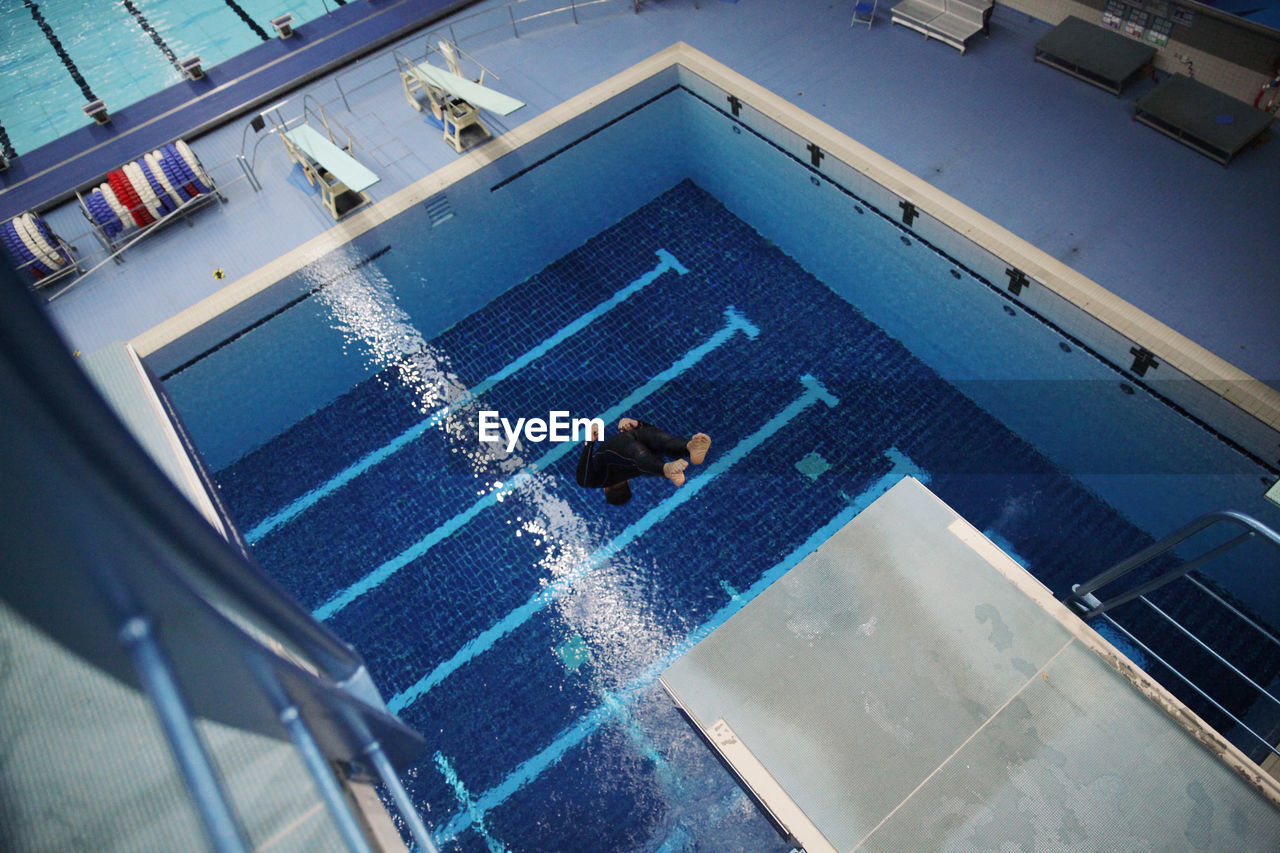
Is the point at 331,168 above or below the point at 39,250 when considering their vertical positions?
above

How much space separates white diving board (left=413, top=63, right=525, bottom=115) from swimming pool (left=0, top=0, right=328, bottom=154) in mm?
2265

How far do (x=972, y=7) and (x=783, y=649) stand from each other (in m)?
4.38

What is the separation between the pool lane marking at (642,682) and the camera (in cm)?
354

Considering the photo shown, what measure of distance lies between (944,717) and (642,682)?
1.71 metres

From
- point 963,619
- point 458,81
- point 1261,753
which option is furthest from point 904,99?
point 1261,753

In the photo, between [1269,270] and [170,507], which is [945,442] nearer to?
[1269,270]

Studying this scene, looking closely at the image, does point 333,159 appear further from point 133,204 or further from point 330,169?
point 133,204

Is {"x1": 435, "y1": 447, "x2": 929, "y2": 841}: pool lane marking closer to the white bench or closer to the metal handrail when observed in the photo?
the metal handrail

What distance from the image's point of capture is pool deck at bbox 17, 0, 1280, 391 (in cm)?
374

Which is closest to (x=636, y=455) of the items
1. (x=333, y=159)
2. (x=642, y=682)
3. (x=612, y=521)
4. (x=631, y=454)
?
(x=631, y=454)

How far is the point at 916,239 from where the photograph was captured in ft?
13.9

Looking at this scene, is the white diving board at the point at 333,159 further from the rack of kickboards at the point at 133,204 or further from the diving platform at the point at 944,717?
the diving platform at the point at 944,717

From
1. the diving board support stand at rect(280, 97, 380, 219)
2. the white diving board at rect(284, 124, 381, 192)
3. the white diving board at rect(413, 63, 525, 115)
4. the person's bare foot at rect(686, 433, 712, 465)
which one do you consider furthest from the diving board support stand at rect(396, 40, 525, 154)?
the person's bare foot at rect(686, 433, 712, 465)

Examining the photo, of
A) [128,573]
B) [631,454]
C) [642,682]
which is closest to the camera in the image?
[128,573]
